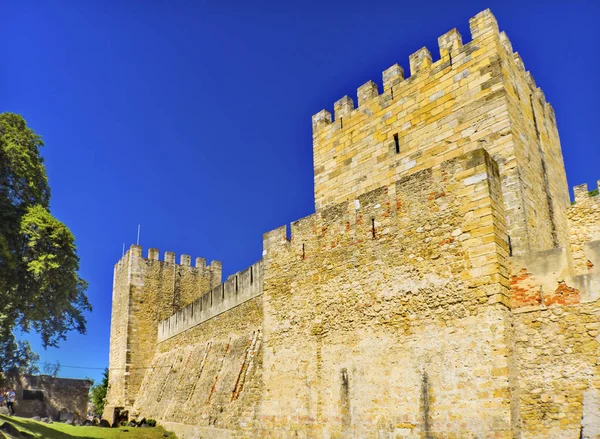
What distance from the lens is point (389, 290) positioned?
10.4 m

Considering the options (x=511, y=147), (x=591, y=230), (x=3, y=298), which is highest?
(x=511, y=147)

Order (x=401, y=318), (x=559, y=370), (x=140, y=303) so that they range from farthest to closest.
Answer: (x=140, y=303), (x=401, y=318), (x=559, y=370)

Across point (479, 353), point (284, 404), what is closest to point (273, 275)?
→ point (284, 404)

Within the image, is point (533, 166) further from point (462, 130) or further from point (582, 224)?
point (582, 224)

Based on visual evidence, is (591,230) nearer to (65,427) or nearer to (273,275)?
(273,275)

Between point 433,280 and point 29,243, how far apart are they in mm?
11864

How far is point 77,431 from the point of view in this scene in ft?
64.3

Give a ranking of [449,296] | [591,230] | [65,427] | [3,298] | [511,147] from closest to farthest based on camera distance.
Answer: [449,296]
[511,147]
[591,230]
[3,298]
[65,427]

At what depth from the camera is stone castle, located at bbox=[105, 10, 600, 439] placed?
8391mm

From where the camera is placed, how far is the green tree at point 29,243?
615 inches

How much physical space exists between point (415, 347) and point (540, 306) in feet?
7.31

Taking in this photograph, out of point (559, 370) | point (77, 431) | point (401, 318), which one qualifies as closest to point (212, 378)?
point (77, 431)

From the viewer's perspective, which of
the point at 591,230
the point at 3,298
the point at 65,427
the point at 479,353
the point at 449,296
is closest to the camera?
the point at 479,353

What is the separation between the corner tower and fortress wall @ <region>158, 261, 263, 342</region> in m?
3.90
